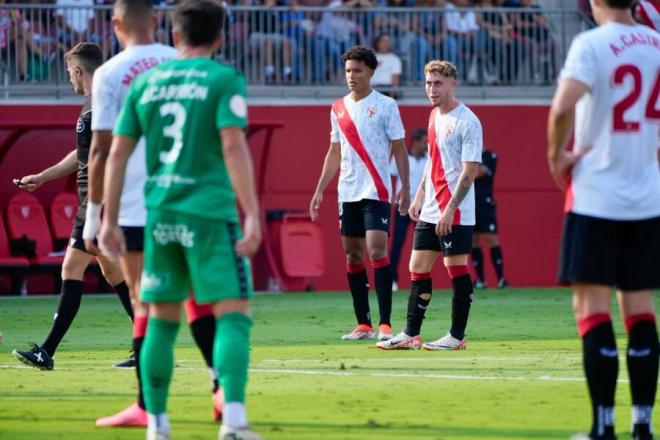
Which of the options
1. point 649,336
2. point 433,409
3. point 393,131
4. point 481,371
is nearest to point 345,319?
point 393,131

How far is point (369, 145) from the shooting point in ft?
45.1

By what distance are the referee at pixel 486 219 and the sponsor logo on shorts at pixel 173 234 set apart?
16.2 meters

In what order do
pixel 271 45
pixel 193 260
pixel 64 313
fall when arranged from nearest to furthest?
pixel 193 260
pixel 64 313
pixel 271 45

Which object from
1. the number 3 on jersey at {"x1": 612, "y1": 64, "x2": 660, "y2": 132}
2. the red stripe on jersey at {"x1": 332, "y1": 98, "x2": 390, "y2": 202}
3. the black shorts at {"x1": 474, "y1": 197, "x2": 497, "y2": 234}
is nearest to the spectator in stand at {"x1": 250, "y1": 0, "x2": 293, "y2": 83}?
the black shorts at {"x1": 474, "y1": 197, "x2": 497, "y2": 234}

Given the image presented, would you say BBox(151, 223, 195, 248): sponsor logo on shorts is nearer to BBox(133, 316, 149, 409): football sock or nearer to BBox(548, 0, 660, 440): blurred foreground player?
BBox(133, 316, 149, 409): football sock

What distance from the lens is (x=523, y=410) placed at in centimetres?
844

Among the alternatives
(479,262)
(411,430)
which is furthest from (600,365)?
(479,262)

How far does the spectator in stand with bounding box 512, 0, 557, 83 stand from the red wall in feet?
2.54

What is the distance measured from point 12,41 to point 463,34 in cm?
752

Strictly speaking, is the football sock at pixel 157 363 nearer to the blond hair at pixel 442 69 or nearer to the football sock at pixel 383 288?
the blond hair at pixel 442 69

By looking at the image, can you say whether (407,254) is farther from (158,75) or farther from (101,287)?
(158,75)

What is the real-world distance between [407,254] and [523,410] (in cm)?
1601

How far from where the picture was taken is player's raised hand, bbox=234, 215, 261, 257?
6.89m

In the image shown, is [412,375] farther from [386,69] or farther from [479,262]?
[386,69]
